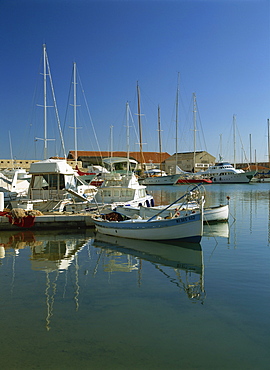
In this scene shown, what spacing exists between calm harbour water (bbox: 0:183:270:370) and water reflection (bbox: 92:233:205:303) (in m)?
0.04

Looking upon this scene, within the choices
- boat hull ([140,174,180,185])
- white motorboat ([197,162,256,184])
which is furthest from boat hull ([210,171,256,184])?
boat hull ([140,174,180,185])

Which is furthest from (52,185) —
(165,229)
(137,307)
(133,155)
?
(133,155)

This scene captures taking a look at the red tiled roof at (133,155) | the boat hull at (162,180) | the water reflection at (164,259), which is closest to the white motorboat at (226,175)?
the boat hull at (162,180)

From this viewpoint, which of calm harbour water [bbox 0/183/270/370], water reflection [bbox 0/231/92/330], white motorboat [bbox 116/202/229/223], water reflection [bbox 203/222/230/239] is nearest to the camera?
calm harbour water [bbox 0/183/270/370]

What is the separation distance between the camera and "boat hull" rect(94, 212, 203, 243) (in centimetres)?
1519

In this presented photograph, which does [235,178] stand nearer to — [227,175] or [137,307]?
[227,175]

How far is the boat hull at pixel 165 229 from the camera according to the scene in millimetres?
15188

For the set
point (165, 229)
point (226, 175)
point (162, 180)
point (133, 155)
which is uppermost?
point (133, 155)

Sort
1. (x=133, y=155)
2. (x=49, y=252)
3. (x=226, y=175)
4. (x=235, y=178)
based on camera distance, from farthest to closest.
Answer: (x=133, y=155), (x=226, y=175), (x=235, y=178), (x=49, y=252)

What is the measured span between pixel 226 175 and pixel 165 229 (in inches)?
2939

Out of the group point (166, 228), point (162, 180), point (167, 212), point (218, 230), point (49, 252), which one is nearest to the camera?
point (49, 252)

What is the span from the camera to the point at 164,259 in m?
13.4

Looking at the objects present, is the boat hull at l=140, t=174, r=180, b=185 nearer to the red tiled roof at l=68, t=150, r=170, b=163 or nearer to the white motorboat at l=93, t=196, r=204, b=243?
the red tiled roof at l=68, t=150, r=170, b=163

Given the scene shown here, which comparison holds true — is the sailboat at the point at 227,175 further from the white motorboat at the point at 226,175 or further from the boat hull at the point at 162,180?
the boat hull at the point at 162,180
